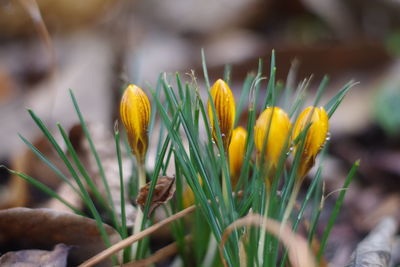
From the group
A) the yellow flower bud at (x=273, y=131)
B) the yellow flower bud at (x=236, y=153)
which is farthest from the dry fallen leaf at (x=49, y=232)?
the yellow flower bud at (x=273, y=131)

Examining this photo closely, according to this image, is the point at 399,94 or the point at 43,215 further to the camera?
the point at 399,94

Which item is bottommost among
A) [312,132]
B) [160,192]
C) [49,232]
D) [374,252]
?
[374,252]

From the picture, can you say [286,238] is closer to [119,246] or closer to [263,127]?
[263,127]

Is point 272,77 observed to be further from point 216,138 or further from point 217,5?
point 217,5

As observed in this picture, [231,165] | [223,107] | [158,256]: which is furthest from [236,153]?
[158,256]

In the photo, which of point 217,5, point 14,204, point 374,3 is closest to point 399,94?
point 374,3

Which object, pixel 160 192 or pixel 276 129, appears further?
pixel 160 192

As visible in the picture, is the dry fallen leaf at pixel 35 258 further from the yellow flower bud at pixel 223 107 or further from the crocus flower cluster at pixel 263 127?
the yellow flower bud at pixel 223 107
